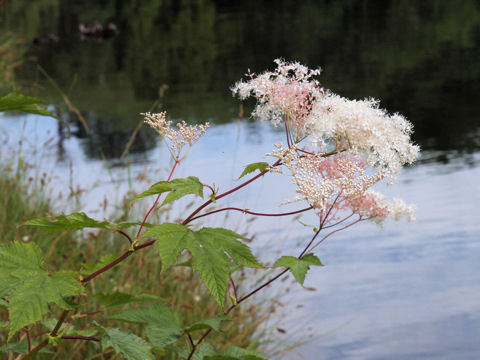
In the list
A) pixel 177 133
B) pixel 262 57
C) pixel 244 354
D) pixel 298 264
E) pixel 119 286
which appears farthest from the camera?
pixel 262 57

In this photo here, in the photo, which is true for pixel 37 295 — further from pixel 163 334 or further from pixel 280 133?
pixel 280 133

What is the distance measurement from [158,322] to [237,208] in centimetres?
78

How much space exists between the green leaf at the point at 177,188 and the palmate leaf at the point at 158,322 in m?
0.54

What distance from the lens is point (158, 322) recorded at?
240cm

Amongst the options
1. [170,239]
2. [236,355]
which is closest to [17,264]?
[170,239]

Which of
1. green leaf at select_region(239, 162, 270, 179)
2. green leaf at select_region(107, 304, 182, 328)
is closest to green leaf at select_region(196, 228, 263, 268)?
green leaf at select_region(239, 162, 270, 179)

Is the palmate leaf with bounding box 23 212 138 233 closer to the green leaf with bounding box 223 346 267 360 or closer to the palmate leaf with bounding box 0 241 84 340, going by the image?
the palmate leaf with bounding box 0 241 84 340

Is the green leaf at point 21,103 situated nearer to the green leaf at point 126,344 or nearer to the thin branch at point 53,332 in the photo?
the thin branch at point 53,332

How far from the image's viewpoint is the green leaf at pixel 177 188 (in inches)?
75.5

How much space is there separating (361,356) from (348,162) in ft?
12.4

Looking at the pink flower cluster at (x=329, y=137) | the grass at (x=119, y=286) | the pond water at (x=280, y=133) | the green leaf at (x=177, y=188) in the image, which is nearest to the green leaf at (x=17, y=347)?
the green leaf at (x=177, y=188)

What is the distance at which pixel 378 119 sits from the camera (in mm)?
2123

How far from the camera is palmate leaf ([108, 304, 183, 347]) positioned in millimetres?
2326

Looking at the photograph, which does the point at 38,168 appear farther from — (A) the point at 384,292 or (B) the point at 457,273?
(B) the point at 457,273
